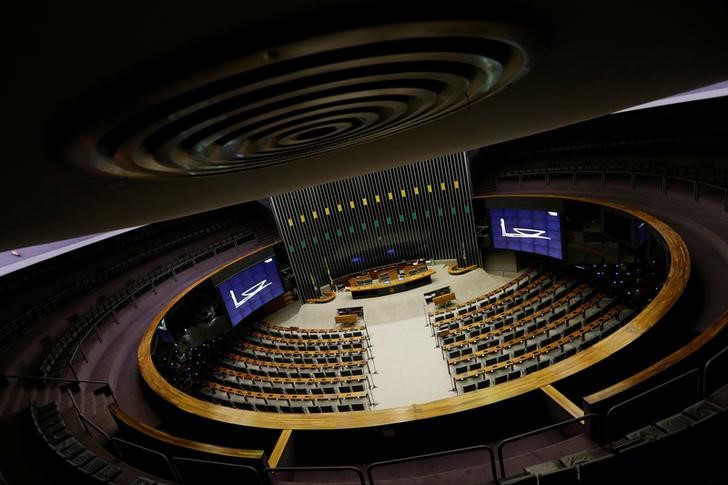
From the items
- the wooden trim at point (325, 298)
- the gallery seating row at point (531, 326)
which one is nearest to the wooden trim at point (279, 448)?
the gallery seating row at point (531, 326)

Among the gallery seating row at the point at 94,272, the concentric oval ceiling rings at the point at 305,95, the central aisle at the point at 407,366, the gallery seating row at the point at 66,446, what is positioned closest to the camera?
the concentric oval ceiling rings at the point at 305,95

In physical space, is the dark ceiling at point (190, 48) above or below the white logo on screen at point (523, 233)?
above

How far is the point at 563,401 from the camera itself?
4551 mm

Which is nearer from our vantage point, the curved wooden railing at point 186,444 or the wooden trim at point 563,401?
the curved wooden railing at point 186,444

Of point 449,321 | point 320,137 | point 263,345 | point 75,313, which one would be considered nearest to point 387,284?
point 449,321

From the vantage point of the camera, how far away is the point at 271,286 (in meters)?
14.9

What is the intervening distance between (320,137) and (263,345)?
12.5 m

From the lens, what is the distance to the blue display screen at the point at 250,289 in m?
12.7

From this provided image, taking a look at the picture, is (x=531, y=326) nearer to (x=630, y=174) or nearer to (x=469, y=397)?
(x=630, y=174)

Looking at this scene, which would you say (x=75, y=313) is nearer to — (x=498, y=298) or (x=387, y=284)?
(x=387, y=284)

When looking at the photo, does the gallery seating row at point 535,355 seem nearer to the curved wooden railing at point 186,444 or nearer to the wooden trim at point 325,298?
the curved wooden railing at point 186,444

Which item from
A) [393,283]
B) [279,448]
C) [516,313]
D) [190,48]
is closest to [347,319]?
[393,283]

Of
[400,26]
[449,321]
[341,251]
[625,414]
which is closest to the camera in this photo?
[400,26]

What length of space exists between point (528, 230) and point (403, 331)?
610cm
